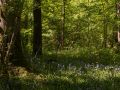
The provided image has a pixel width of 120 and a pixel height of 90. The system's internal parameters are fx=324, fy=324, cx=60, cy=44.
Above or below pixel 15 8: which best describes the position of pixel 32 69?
below

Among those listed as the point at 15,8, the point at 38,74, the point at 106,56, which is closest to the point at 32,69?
the point at 38,74

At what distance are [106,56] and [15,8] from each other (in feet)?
38.5

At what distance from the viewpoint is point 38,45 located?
18.2 meters

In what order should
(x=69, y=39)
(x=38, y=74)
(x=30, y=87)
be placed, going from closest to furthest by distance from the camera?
1. (x=30, y=87)
2. (x=38, y=74)
3. (x=69, y=39)

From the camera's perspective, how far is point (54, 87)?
7.11 meters

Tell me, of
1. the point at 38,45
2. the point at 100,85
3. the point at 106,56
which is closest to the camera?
the point at 100,85

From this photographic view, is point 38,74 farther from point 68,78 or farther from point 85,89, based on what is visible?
Result: point 85,89

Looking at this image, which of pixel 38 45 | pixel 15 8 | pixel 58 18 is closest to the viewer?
pixel 15 8

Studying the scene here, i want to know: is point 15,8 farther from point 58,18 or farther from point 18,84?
point 58,18

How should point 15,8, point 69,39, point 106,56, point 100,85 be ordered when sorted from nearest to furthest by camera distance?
point 100,85 → point 15,8 → point 106,56 → point 69,39

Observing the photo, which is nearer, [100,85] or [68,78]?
[100,85]

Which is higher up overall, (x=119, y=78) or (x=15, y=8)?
(x=15, y=8)

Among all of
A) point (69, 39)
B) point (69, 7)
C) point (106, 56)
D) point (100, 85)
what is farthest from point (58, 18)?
point (100, 85)

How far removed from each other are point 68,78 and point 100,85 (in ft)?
4.33
